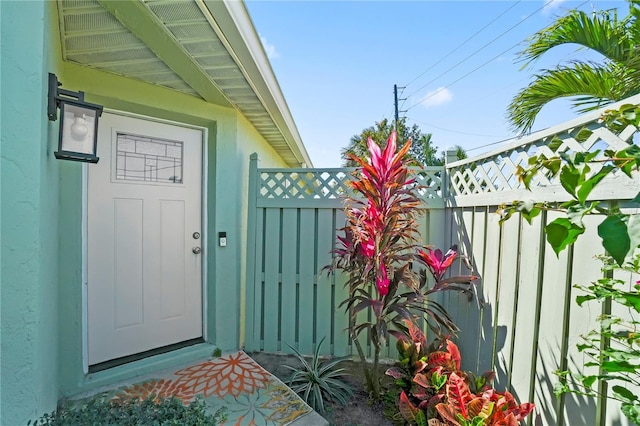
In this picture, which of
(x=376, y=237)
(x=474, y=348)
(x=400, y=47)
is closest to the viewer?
(x=376, y=237)

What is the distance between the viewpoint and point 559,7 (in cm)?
283

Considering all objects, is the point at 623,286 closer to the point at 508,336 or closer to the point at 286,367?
the point at 508,336

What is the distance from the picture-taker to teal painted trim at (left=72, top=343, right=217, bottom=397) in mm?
2709

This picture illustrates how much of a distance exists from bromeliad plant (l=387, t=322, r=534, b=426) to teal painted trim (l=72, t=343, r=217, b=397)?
83.0 inches

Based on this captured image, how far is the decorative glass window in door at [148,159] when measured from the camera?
3.03 m

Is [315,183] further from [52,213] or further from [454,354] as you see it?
[52,213]

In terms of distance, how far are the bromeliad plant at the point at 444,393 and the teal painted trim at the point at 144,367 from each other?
211 centimetres

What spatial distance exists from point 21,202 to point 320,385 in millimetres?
2476

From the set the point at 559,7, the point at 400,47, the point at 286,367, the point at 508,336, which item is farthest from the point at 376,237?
the point at 400,47

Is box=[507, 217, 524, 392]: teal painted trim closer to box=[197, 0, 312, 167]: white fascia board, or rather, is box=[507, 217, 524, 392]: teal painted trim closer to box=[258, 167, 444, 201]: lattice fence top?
box=[258, 167, 444, 201]: lattice fence top

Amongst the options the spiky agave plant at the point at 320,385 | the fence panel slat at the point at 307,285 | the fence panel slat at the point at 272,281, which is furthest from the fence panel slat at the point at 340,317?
the fence panel slat at the point at 272,281

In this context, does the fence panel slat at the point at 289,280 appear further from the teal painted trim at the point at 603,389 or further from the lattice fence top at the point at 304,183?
the teal painted trim at the point at 603,389

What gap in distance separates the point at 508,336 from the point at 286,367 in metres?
2.10

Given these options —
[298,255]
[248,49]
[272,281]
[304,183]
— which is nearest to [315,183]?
[304,183]
